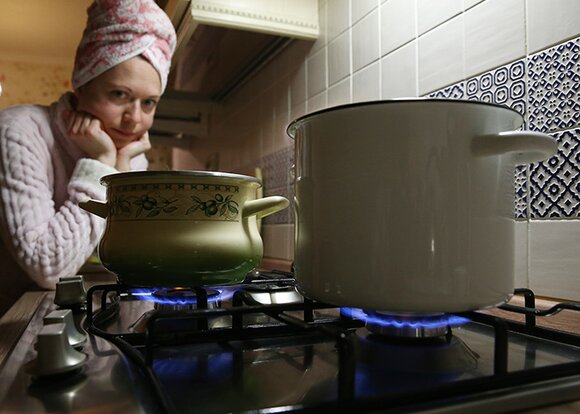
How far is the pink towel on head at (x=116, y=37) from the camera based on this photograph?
3.39 feet

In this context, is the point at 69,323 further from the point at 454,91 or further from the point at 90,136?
the point at 90,136

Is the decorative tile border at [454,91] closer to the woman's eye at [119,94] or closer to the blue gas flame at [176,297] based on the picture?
the blue gas flame at [176,297]

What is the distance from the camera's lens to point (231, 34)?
1456 mm

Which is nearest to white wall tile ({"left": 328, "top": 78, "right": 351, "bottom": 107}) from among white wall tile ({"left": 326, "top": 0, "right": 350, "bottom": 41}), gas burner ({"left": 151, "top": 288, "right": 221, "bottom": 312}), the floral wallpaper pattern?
white wall tile ({"left": 326, "top": 0, "right": 350, "bottom": 41})

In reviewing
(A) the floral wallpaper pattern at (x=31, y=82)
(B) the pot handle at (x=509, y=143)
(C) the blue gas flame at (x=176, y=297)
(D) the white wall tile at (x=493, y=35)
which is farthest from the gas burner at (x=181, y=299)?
(A) the floral wallpaper pattern at (x=31, y=82)

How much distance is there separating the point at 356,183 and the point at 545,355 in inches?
9.5

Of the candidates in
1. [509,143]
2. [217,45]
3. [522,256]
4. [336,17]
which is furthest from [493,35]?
[217,45]

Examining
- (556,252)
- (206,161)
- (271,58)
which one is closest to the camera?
(556,252)

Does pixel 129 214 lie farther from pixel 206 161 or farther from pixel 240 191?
pixel 206 161

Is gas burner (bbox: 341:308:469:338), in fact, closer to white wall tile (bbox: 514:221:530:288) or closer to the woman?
white wall tile (bbox: 514:221:530:288)

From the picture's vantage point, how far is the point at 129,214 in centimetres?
49

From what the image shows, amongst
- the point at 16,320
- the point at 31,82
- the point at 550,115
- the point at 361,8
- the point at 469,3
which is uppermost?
the point at 31,82

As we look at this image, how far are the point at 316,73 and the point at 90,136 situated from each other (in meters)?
0.61

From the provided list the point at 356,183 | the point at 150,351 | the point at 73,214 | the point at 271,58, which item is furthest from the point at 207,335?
the point at 271,58
